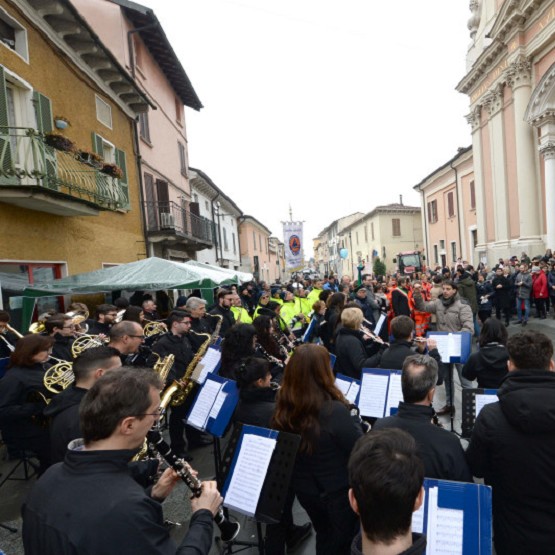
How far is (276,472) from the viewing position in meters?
2.67

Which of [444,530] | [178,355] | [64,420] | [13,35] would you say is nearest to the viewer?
[444,530]

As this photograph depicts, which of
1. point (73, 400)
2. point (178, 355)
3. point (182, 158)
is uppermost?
point (182, 158)

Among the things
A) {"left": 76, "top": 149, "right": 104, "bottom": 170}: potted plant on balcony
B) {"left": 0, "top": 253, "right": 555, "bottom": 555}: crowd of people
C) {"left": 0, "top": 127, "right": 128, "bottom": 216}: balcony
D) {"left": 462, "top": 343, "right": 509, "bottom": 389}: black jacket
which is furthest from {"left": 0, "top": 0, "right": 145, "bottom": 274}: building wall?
{"left": 462, "top": 343, "right": 509, "bottom": 389}: black jacket

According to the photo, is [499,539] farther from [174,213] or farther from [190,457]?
[174,213]

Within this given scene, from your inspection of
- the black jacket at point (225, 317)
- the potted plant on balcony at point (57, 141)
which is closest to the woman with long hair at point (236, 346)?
the black jacket at point (225, 317)

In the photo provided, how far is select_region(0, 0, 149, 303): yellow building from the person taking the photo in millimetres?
8125

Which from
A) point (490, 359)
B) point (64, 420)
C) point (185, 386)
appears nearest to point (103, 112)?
point (185, 386)

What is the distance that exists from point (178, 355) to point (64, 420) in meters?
2.61

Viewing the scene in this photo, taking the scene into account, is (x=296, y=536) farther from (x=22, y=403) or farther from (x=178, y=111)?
(x=178, y=111)

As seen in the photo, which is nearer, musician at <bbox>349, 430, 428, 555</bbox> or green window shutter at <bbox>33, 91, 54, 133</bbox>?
musician at <bbox>349, 430, 428, 555</bbox>

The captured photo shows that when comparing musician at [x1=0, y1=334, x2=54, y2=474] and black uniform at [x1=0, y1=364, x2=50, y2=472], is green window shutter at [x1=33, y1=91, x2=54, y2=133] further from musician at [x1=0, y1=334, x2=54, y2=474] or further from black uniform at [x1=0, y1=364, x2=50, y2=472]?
black uniform at [x1=0, y1=364, x2=50, y2=472]

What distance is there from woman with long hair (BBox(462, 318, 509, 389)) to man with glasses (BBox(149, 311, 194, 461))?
3.31 metres

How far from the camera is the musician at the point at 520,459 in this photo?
2277 millimetres

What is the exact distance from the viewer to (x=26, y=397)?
405 cm
